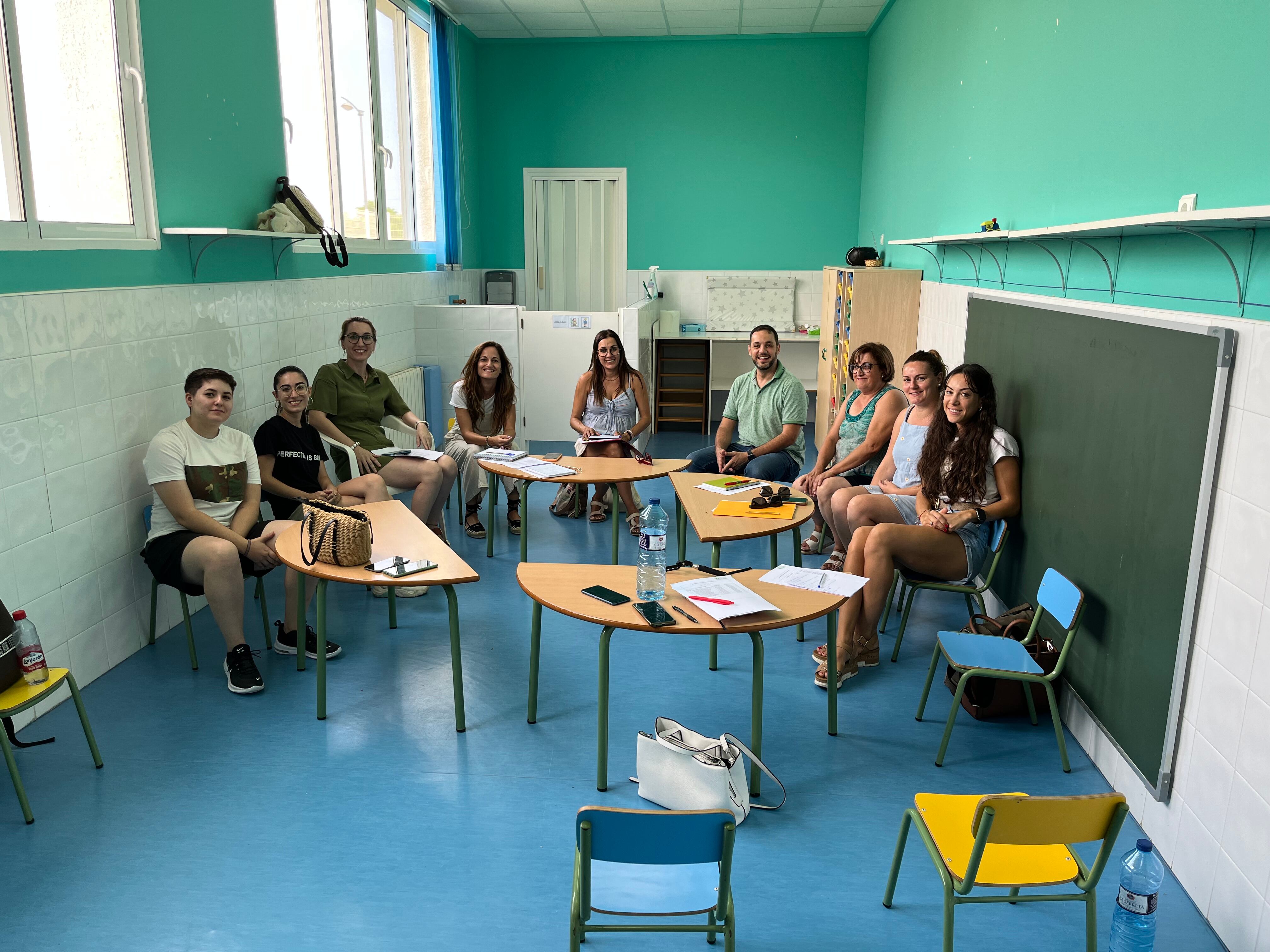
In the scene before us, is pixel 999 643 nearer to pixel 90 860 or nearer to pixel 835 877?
pixel 835 877

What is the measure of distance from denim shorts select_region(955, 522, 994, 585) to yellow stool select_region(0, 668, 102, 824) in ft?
10.9

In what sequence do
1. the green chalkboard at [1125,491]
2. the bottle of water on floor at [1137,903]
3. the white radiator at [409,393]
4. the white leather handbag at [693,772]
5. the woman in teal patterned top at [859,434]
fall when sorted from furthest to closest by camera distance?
the white radiator at [409,393], the woman in teal patterned top at [859,434], the white leather handbag at [693,772], the green chalkboard at [1125,491], the bottle of water on floor at [1137,903]

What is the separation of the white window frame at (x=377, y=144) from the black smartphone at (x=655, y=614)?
3677 mm

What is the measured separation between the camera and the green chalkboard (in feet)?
8.16

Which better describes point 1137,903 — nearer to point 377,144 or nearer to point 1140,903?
point 1140,903

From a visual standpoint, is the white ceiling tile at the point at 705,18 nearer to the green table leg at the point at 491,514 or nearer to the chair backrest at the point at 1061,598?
the green table leg at the point at 491,514

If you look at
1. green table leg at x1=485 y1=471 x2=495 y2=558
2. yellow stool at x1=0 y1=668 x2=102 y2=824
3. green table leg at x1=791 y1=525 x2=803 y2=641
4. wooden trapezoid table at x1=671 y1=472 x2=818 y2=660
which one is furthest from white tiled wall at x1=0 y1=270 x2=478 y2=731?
green table leg at x1=791 y1=525 x2=803 y2=641

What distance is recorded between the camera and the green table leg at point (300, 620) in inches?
145

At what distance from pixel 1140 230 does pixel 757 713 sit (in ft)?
6.58

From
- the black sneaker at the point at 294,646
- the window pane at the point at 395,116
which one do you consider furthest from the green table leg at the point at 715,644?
the window pane at the point at 395,116

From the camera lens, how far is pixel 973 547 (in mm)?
3811

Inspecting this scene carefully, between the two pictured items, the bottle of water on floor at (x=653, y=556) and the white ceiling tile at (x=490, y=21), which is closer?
the bottle of water on floor at (x=653, y=556)

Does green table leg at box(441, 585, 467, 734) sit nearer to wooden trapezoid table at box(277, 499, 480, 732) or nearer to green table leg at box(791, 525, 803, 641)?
wooden trapezoid table at box(277, 499, 480, 732)

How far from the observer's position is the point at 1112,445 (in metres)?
2.97
